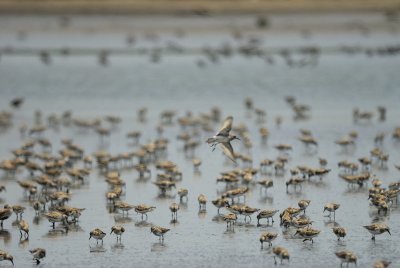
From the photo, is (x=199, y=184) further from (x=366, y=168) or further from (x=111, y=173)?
(x=366, y=168)

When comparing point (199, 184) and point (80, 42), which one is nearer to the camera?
point (199, 184)

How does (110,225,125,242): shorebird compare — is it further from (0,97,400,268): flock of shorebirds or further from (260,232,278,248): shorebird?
(260,232,278,248): shorebird

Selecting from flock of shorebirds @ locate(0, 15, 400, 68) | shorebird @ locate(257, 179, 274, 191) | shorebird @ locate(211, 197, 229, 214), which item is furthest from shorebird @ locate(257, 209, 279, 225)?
flock of shorebirds @ locate(0, 15, 400, 68)

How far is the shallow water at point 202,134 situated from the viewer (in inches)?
→ 753

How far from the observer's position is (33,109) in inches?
1558

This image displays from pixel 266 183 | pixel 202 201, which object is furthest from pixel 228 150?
pixel 266 183

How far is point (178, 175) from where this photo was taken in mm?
25344

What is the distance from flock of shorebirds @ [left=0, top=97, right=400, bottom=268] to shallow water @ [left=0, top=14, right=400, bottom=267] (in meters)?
0.22

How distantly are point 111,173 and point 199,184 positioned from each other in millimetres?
2098

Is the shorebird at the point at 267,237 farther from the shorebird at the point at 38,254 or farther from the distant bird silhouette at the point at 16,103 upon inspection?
the distant bird silhouette at the point at 16,103

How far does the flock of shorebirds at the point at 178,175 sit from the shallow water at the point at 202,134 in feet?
0.72

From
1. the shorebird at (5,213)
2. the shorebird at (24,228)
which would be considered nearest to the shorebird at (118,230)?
the shorebird at (24,228)

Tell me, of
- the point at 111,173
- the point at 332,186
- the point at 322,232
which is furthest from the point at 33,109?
the point at 322,232

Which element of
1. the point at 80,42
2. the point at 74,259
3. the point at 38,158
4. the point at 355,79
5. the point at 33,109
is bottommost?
the point at 74,259
